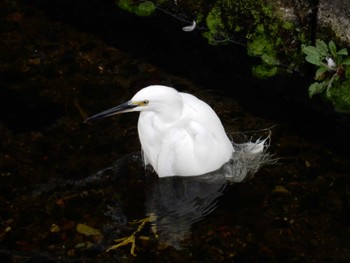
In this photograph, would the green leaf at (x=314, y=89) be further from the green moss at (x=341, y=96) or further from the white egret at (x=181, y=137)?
the white egret at (x=181, y=137)

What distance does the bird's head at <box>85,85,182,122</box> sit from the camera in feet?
15.5

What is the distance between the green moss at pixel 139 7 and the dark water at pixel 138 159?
8 cm

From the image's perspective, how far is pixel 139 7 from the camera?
7.04 metres

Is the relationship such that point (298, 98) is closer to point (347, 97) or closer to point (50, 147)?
point (347, 97)

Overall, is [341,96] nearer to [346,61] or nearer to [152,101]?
[346,61]

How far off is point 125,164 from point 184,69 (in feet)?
4.59

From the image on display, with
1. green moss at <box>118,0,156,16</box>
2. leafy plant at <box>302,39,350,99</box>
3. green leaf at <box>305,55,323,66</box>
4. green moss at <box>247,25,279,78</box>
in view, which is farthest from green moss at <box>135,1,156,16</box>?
green leaf at <box>305,55,323,66</box>

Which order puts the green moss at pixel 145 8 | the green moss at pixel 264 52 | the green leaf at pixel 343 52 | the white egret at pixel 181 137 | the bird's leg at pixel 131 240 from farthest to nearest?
the green moss at pixel 145 8, the green moss at pixel 264 52, the green leaf at pixel 343 52, the white egret at pixel 181 137, the bird's leg at pixel 131 240

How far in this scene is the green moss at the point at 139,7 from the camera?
7012 millimetres

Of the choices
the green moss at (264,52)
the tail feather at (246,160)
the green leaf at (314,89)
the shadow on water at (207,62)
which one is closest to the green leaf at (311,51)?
the green leaf at (314,89)

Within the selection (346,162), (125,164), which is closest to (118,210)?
(125,164)

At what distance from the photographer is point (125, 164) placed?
17.7 ft

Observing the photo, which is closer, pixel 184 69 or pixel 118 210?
pixel 118 210

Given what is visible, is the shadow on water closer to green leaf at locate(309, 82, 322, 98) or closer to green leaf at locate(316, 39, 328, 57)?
green leaf at locate(309, 82, 322, 98)
